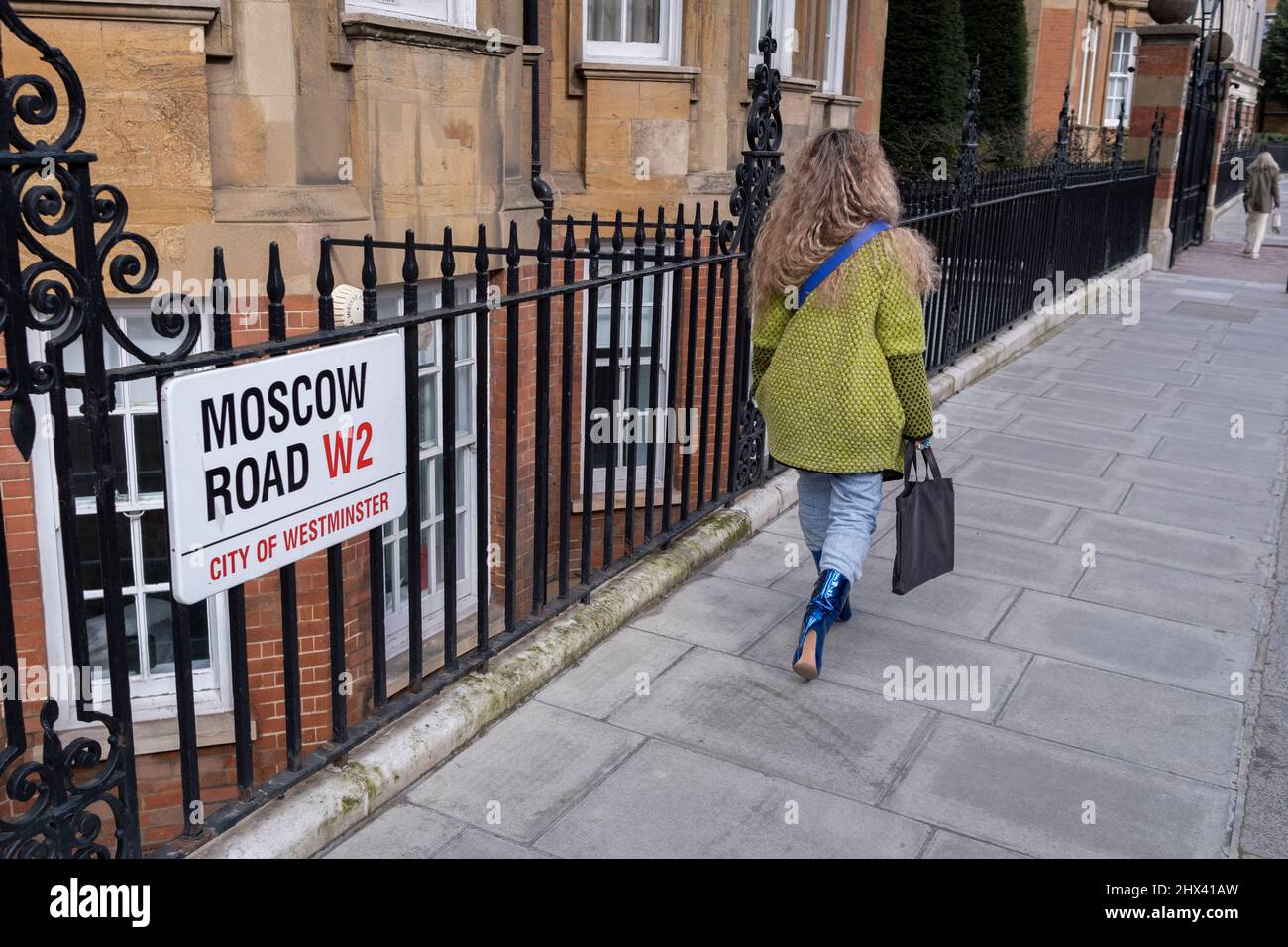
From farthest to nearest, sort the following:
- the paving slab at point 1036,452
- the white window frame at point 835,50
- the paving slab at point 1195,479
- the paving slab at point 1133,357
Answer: the white window frame at point 835,50 < the paving slab at point 1133,357 < the paving slab at point 1036,452 < the paving slab at point 1195,479

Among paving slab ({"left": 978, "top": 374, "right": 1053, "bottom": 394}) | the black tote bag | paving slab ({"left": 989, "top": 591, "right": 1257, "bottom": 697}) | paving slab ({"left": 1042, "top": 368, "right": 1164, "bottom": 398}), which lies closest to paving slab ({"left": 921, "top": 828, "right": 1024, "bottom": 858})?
the black tote bag

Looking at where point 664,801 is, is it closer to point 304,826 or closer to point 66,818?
point 304,826

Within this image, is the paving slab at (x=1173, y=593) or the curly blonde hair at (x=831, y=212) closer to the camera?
the curly blonde hair at (x=831, y=212)

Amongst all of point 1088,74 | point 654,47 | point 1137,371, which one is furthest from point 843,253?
point 1088,74

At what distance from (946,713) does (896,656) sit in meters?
0.44

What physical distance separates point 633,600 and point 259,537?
2054mm

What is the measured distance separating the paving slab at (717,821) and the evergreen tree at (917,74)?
18262 mm

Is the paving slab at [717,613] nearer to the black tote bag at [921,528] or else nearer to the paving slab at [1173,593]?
the black tote bag at [921,528]

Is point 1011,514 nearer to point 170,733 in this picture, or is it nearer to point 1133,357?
point 170,733

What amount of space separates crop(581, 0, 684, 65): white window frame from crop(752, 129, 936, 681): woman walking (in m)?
5.81

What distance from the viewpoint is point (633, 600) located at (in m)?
4.74

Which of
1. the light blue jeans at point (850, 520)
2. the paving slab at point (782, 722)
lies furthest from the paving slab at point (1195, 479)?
the paving slab at point (782, 722)

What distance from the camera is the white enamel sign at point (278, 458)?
2680 mm
